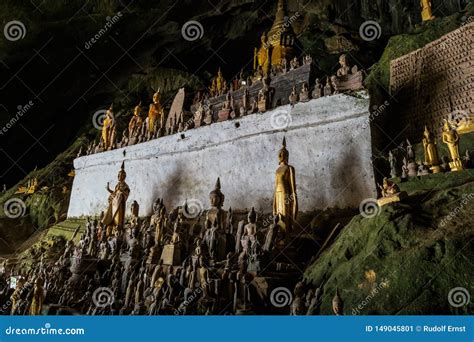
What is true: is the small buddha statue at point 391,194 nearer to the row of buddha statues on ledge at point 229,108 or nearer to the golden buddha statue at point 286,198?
the golden buddha statue at point 286,198

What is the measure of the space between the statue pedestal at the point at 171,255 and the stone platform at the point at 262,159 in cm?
297

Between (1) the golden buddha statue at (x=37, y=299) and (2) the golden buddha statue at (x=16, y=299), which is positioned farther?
(2) the golden buddha statue at (x=16, y=299)

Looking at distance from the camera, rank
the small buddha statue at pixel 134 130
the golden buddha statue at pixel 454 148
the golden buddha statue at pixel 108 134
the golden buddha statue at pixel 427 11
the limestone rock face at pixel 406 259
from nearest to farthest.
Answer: the limestone rock face at pixel 406 259 < the golden buddha statue at pixel 454 148 < the small buddha statue at pixel 134 130 < the golden buddha statue at pixel 427 11 < the golden buddha statue at pixel 108 134

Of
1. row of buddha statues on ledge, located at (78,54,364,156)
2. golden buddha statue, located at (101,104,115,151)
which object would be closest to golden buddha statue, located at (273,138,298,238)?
row of buddha statues on ledge, located at (78,54,364,156)

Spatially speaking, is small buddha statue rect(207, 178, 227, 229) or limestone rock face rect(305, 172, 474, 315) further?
small buddha statue rect(207, 178, 227, 229)

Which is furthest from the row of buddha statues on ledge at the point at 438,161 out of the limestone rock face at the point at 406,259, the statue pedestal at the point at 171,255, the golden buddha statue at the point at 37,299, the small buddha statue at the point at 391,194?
the golden buddha statue at the point at 37,299

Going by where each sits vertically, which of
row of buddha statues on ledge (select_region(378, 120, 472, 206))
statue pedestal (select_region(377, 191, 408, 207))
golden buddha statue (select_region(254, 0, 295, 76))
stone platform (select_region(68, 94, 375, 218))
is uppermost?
golden buddha statue (select_region(254, 0, 295, 76))

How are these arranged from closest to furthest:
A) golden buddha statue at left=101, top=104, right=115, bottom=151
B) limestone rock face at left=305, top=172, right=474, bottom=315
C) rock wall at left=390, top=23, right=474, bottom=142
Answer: limestone rock face at left=305, top=172, right=474, bottom=315 → rock wall at left=390, top=23, right=474, bottom=142 → golden buddha statue at left=101, top=104, right=115, bottom=151

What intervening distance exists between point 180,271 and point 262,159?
4.34m

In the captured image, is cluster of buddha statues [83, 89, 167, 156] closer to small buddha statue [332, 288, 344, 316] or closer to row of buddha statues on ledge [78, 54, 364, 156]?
row of buddha statues on ledge [78, 54, 364, 156]

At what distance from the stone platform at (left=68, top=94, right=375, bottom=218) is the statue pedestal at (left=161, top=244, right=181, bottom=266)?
2965 millimetres

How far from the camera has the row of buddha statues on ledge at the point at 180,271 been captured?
19.3 feet

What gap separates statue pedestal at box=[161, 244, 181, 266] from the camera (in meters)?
7.31

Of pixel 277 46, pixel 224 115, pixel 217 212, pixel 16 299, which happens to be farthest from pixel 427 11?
pixel 16 299
